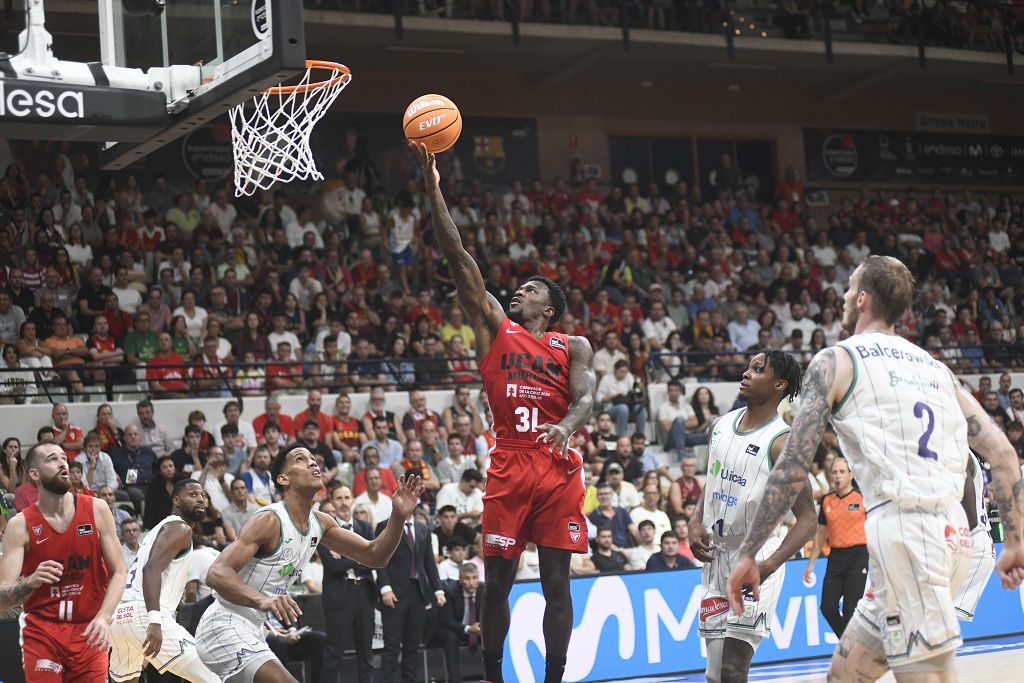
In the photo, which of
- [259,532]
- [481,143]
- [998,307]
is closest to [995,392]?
[998,307]

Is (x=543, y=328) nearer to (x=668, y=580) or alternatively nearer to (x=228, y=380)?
(x=668, y=580)

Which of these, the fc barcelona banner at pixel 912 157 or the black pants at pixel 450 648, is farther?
the fc barcelona banner at pixel 912 157

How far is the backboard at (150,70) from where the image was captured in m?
6.63

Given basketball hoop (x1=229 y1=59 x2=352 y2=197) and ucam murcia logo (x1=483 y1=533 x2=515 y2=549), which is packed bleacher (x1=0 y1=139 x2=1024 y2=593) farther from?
ucam murcia logo (x1=483 y1=533 x2=515 y2=549)

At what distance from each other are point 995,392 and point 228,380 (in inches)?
441

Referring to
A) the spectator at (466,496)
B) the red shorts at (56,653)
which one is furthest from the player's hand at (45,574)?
the spectator at (466,496)

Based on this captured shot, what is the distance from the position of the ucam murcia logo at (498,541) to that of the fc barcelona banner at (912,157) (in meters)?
21.0

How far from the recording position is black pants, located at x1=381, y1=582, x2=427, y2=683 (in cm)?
1125

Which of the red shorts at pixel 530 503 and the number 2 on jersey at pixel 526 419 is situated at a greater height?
the number 2 on jersey at pixel 526 419

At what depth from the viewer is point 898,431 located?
4629 millimetres

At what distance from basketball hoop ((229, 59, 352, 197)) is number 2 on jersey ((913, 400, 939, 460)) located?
4.95m

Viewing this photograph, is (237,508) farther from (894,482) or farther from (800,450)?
(894,482)

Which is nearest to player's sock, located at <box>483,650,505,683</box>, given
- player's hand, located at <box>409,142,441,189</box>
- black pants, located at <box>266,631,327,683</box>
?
player's hand, located at <box>409,142,441,189</box>

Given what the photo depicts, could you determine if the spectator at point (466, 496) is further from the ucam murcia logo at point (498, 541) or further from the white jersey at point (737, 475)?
the white jersey at point (737, 475)
